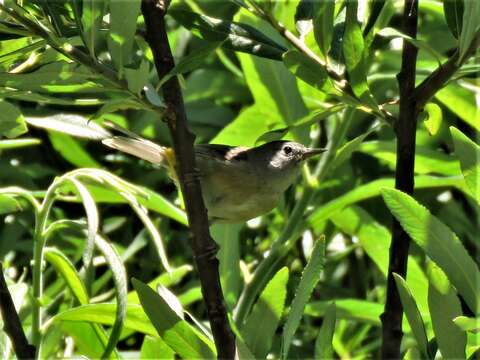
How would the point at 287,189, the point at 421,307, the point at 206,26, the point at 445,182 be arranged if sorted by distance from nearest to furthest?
the point at 206,26, the point at 421,307, the point at 445,182, the point at 287,189

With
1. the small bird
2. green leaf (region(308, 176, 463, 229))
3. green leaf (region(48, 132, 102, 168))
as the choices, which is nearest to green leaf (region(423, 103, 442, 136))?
green leaf (region(308, 176, 463, 229))

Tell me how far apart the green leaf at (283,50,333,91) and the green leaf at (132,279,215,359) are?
434mm

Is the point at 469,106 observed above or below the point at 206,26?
below

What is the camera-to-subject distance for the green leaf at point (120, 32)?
1440mm

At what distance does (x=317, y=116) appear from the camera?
1724 millimetres

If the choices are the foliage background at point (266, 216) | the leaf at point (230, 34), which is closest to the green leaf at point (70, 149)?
the foliage background at point (266, 216)

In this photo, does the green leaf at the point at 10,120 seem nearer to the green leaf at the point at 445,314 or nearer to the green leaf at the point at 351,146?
the green leaf at the point at 351,146

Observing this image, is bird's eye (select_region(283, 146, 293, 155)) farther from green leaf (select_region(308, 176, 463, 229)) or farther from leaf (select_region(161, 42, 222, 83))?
leaf (select_region(161, 42, 222, 83))

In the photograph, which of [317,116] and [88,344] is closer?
[317,116]

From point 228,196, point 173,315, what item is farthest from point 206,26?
point 228,196

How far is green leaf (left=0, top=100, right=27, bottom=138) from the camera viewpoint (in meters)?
1.65

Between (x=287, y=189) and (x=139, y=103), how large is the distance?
1.75m

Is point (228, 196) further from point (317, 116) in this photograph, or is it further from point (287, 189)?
point (317, 116)

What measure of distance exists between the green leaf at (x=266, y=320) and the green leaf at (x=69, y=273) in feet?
1.49
